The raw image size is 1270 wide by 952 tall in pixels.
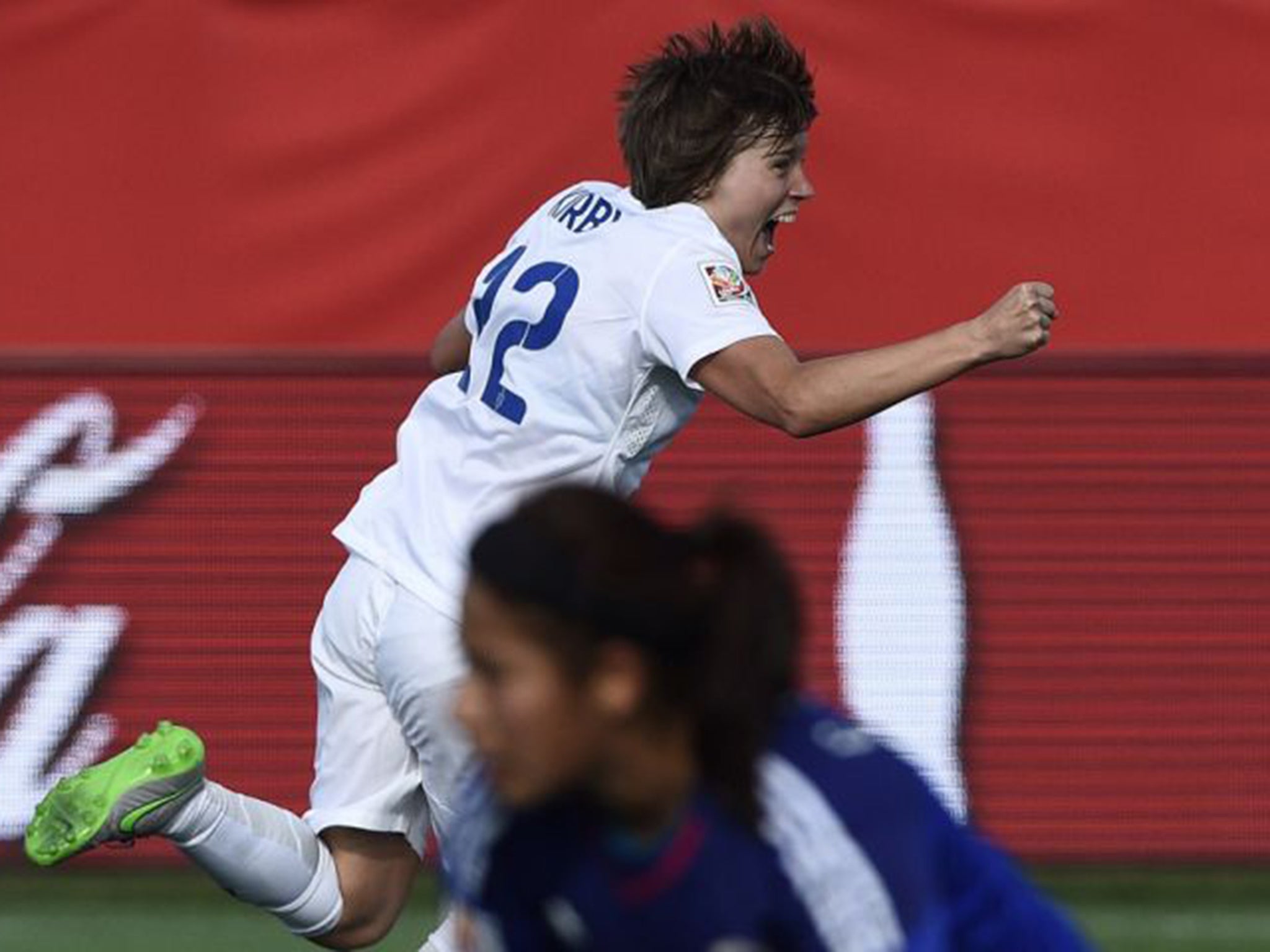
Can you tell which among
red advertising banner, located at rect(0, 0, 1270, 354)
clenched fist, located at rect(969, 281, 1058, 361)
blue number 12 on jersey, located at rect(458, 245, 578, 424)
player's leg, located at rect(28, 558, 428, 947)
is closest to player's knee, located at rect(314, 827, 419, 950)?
player's leg, located at rect(28, 558, 428, 947)

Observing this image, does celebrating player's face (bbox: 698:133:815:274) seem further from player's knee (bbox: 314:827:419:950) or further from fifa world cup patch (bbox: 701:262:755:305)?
player's knee (bbox: 314:827:419:950)

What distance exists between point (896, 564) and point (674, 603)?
3826 mm

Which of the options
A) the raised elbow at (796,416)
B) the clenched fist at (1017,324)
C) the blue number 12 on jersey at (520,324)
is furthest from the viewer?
the blue number 12 on jersey at (520,324)

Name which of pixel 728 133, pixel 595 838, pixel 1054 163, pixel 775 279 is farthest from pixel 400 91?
pixel 595 838

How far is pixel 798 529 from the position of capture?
6.71 m

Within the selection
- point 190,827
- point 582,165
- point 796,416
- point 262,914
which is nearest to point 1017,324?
point 796,416

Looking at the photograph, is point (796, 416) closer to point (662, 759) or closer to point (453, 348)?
point (453, 348)

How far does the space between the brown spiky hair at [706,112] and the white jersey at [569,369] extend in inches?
3.0

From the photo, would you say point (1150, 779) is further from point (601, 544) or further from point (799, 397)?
point (601, 544)

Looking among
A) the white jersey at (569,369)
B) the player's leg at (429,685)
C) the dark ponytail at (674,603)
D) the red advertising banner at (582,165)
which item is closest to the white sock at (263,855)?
the player's leg at (429,685)

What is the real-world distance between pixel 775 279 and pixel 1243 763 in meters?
2.21

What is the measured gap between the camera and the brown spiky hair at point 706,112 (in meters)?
4.80

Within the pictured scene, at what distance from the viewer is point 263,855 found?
16.2 feet

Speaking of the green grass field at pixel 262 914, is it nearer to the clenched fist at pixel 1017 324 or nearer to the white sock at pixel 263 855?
the white sock at pixel 263 855
